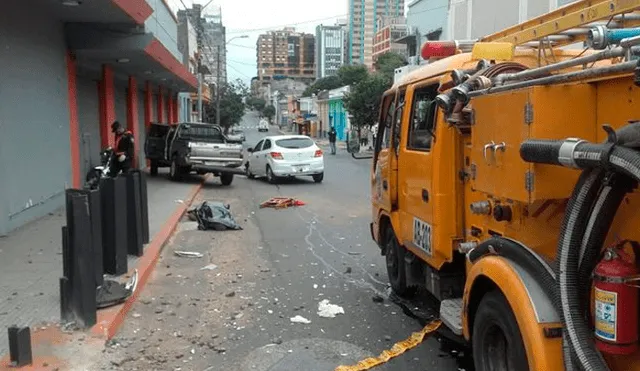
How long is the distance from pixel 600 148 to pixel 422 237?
292 cm

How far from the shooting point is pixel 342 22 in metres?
98.4

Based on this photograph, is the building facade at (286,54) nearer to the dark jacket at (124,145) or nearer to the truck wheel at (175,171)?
the truck wheel at (175,171)

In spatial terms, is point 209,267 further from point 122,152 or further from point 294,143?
point 294,143

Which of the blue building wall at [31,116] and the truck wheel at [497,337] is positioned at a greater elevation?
the blue building wall at [31,116]

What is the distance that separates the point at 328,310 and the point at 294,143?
13925mm

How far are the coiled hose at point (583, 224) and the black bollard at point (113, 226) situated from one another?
491 centimetres

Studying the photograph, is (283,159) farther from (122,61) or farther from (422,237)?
(422,237)

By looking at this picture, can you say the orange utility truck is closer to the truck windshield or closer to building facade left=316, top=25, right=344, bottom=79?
the truck windshield

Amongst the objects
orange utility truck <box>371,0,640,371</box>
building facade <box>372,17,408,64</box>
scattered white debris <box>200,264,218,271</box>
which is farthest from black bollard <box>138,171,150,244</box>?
building facade <box>372,17,408,64</box>

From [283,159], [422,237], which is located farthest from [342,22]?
[422,237]

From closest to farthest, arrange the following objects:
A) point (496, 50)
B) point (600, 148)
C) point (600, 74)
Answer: point (600, 148)
point (600, 74)
point (496, 50)

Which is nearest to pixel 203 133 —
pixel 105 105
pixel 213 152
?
pixel 213 152

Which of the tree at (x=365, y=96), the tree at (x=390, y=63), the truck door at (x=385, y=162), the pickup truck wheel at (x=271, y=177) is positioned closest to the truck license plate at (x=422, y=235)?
the truck door at (x=385, y=162)

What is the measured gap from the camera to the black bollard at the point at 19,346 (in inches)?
170
